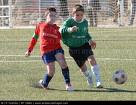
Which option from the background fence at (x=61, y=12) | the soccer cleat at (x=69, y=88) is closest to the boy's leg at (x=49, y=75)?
the soccer cleat at (x=69, y=88)

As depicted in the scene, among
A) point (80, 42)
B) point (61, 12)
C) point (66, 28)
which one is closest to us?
point (66, 28)

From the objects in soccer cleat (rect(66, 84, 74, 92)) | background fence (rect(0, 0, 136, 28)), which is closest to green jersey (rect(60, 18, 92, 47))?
soccer cleat (rect(66, 84, 74, 92))

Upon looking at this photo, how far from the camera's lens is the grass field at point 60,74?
10742 millimetres

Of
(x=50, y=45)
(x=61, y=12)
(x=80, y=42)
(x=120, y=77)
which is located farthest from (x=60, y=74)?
(x=61, y=12)

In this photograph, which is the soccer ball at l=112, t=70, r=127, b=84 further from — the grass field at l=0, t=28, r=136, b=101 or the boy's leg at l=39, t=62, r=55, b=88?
the boy's leg at l=39, t=62, r=55, b=88

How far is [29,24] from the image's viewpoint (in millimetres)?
29516

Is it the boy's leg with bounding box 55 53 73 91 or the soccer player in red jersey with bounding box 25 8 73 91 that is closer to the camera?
the boy's leg with bounding box 55 53 73 91

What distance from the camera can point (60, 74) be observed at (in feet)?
43.5

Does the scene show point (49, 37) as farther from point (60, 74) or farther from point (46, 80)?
point (60, 74)

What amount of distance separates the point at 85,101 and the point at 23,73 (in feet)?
11.5

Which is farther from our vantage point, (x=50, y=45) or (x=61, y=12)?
(x=61, y=12)

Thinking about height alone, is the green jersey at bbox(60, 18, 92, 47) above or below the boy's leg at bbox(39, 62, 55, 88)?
above

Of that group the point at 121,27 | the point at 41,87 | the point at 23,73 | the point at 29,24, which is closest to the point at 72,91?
the point at 41,87

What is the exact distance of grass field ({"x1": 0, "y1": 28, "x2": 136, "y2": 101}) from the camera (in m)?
10.7
